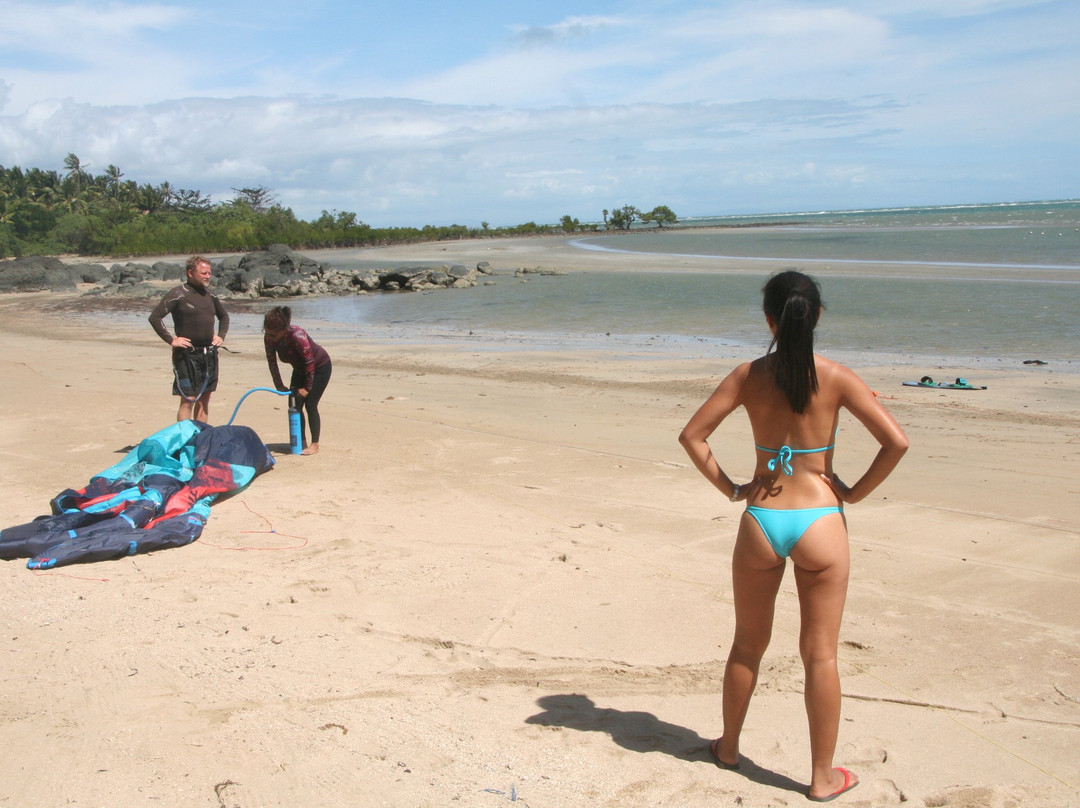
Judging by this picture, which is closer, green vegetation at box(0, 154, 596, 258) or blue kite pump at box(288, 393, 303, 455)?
blue kite pump at box(288, 393, 303, 455)

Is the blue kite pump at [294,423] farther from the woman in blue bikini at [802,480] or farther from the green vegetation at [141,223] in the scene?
the green vegetation at [141,223]

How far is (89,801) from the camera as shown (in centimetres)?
288

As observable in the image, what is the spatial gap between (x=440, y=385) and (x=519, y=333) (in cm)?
822

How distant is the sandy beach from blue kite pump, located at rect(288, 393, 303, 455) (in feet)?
0.72

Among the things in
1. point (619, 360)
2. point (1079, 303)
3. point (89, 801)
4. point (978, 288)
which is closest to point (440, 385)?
point (619, 360)

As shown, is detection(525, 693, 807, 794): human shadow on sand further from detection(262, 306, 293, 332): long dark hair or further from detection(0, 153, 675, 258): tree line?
detection(0, 153, 675, 258): tree line

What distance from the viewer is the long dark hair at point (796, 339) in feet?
8.96

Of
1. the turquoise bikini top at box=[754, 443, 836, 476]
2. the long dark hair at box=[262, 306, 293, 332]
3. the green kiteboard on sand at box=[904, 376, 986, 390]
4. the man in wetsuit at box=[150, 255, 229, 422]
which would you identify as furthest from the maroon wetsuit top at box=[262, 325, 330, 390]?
the green kiteboard on sand at box=[904, 376, 986, 390]

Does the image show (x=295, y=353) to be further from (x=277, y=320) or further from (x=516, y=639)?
(x=516, y=639)

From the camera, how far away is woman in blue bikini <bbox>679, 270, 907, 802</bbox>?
9.02 ft

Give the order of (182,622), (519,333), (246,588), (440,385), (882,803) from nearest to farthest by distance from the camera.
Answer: (882,803) < (182,622) < (246,588) < (440,385) < (519,333)

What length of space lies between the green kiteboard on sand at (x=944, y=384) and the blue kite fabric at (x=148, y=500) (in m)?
8.61

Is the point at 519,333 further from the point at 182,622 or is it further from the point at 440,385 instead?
the point at 182,622

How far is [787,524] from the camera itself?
109 inches
